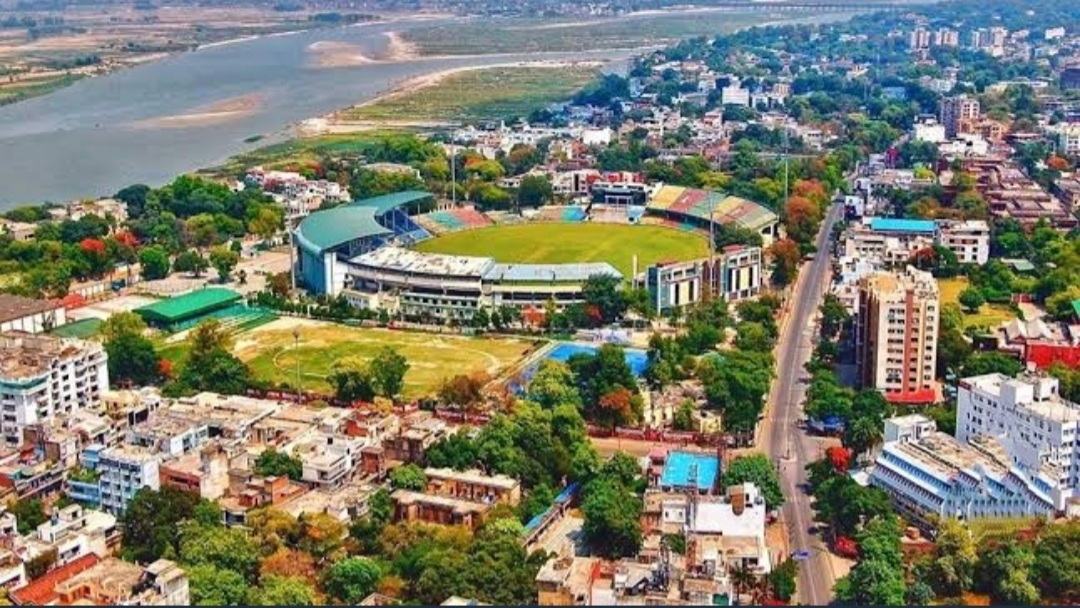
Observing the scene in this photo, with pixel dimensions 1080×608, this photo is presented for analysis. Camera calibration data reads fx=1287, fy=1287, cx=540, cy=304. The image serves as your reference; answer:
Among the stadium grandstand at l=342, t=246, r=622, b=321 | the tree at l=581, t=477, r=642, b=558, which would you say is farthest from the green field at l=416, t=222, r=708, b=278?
the tree at l=581, t=477, r=642, b=558

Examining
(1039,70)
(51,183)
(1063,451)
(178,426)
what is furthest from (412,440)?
(1039,70)

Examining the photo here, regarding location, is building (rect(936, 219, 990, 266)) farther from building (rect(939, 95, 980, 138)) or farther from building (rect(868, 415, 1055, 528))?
building (rect(939, 95, 980, 138))

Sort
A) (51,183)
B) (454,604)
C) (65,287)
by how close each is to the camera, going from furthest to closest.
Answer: (51,183)
(65,287)
(454,604)

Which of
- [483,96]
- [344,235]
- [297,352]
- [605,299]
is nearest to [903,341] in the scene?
[605,299]

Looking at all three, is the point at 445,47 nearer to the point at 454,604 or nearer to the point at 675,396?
the point at 675,396

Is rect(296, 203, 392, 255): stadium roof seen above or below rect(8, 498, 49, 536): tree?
above

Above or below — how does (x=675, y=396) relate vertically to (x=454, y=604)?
below

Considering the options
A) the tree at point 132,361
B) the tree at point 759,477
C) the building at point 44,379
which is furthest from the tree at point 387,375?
the tree at point 759,477
